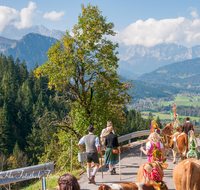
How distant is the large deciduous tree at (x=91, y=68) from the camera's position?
38.6ft

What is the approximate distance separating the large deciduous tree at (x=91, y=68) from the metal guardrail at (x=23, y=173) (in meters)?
5.73

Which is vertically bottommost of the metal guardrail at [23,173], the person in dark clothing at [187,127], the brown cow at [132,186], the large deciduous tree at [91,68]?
the metal guardrail at [23,173]

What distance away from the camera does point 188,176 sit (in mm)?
4285

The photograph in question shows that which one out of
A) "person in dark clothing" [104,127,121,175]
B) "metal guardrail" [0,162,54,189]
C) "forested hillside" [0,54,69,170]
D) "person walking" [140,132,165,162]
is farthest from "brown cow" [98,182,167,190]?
"forested hillside" [0,54,69,170]

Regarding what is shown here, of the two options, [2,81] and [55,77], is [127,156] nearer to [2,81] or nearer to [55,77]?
[55,77]

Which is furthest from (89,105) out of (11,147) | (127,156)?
(11,147)

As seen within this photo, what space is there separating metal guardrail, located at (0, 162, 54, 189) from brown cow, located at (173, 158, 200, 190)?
3148 mm

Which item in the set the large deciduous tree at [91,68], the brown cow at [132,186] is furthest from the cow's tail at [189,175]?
the large deciduous tree at [91,68]

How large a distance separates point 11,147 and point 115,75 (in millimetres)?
58684

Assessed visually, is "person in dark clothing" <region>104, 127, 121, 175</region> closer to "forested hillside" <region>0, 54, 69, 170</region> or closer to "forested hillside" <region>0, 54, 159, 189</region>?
"forested hillside" <region>0, 54, 159, 189</region>

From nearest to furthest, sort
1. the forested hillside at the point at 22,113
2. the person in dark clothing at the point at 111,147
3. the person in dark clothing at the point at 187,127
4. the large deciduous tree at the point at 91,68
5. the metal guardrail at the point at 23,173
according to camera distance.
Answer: the metal guardrail at the point at 23,173 → the person in dark clothing at the point at 111,147 → the person in dark clothing at the point at 187,127 → the large deciduous tree at the point at 91,68 → the forested hillside at the point at 22,113

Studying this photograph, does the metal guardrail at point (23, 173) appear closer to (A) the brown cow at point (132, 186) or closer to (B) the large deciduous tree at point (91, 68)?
(A) the brown cow at point (132, 186)

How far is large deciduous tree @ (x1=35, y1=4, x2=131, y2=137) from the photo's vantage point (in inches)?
463

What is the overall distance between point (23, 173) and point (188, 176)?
3.88 meters
